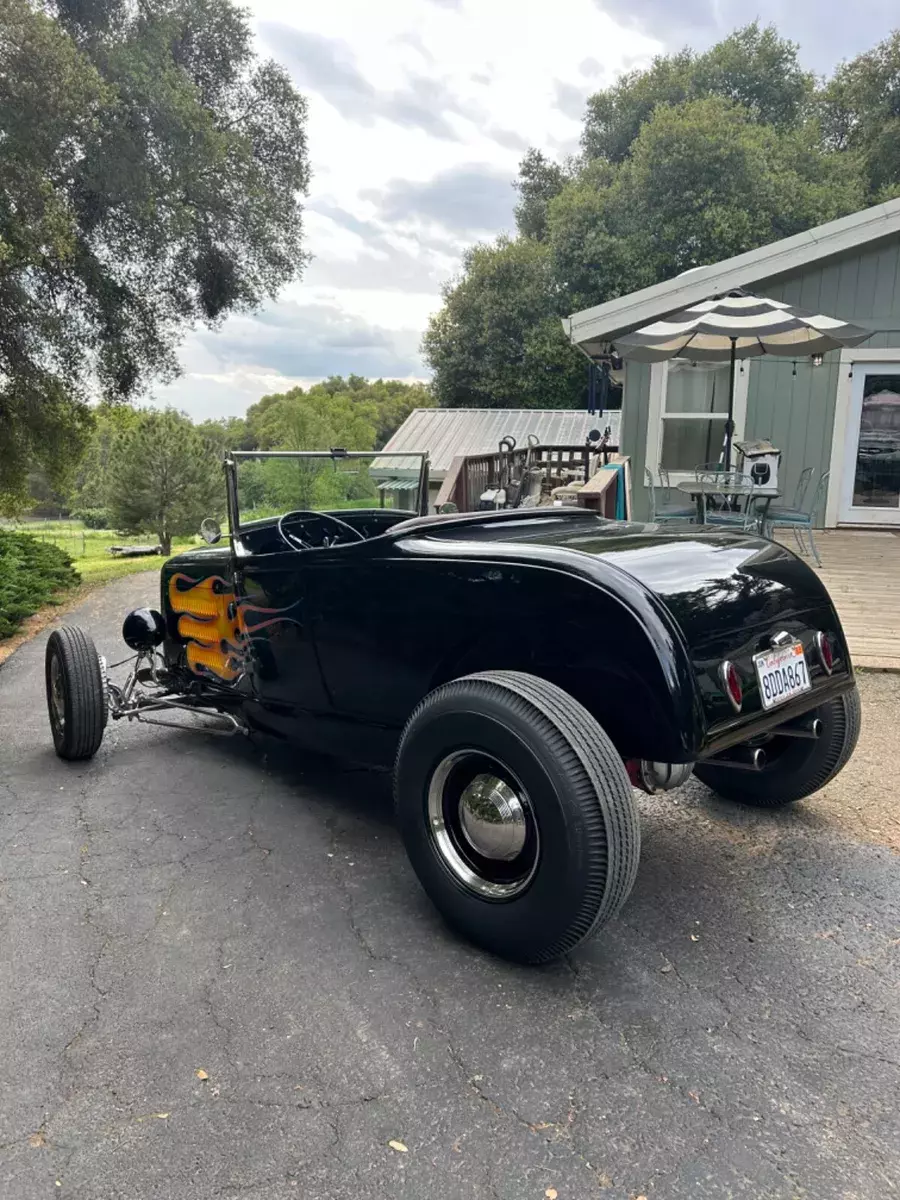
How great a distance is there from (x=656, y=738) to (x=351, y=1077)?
1.20m

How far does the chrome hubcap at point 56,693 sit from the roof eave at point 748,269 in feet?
23.3

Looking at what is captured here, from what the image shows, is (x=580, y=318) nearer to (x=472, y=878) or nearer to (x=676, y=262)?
(x=472, y=878)

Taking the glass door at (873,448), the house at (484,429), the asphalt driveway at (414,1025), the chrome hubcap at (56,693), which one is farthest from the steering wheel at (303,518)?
the house at (484,429)

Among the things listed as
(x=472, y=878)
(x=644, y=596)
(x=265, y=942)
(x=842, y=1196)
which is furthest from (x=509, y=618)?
(x=842, y=1196)

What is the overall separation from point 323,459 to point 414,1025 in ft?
9.35

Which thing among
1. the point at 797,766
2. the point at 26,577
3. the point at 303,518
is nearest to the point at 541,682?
the point at 797,766

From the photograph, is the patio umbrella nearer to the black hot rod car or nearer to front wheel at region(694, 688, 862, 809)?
the black hot rod car

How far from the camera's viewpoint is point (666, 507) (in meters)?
9.02

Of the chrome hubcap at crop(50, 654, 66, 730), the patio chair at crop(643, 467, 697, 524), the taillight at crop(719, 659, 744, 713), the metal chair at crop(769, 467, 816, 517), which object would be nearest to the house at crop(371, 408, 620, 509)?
the patio chair at crop(643, 467, 697, 524)

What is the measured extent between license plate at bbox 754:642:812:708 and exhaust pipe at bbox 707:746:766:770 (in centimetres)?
24

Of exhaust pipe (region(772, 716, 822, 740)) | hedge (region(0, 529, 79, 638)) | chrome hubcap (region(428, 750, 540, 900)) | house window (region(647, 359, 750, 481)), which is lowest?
hedge (region(0, 529, 79, 638))

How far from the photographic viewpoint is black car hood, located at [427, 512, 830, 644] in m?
2.45

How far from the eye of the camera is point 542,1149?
69.4 inches

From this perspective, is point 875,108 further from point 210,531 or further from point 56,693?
point 56,693
